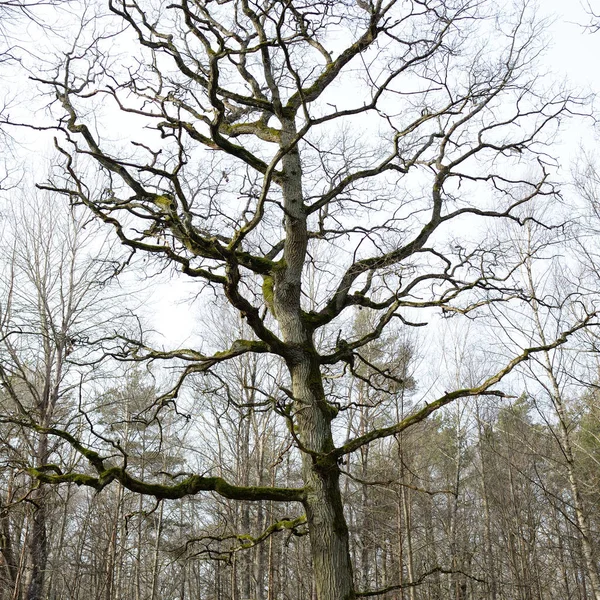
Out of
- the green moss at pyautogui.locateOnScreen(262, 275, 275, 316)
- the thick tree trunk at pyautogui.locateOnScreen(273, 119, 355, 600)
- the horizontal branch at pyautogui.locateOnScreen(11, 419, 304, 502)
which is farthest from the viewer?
the green moss at pyautogui.locateOnScreen(262, 275, 275, 316)

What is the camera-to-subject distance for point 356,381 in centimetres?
1567

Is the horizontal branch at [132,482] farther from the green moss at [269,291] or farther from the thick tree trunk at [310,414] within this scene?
the green moss at [269,291]

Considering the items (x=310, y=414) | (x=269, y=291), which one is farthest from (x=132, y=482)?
(x=269, y=291)

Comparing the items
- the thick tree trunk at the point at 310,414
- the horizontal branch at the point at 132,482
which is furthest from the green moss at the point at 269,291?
the horizontal branch at the point at 132,482

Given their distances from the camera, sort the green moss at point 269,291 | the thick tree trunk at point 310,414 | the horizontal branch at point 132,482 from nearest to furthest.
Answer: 1. the horizontal branch at point 132,482
2. the thick tree trunk at point 310,414
3. the green moss at point 269,291

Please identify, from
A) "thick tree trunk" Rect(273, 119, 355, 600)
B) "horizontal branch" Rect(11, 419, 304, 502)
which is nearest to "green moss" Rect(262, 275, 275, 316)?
"thick tree trunk" Rect(273, 119, 355, 600)

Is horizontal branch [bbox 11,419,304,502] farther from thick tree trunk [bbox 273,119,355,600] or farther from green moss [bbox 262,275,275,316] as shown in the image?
green moss [bbox 262,275,275,316]

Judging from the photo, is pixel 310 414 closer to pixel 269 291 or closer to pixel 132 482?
pixel 269 291

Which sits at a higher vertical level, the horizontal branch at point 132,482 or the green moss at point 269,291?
the green moss at point 269,291

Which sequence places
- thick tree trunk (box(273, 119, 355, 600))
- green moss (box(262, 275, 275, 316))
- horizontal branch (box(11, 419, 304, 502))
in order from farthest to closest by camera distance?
green moss (box(262, 275, 275, 316)) < thick tree trunk (box(273, 119, 355, 600)) < horizontal branch (box(11, 419, 304, 502))

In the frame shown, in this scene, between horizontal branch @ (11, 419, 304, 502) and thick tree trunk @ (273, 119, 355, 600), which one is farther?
thick tree trunk @ (273, 119, 355, 600)

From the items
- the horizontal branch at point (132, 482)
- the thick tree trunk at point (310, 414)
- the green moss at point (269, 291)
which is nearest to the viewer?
the horizontal branch at point (132, 482)

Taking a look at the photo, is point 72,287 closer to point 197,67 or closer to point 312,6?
point 197,67

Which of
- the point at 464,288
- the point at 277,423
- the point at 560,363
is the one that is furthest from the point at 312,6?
the point at 277,423
